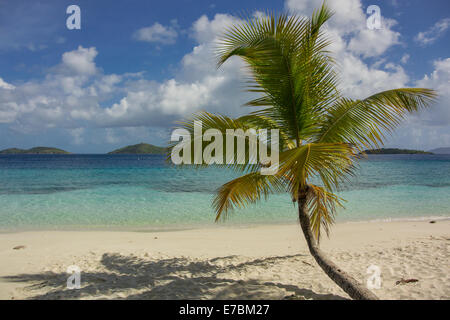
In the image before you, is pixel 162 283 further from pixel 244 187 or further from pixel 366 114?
pixel 366 114

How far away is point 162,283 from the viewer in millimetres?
4754

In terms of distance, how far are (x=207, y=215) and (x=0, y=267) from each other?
768 cm

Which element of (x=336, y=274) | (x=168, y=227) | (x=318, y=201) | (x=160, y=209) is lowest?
(x=168, y=227)

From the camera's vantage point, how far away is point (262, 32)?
412 centimetres

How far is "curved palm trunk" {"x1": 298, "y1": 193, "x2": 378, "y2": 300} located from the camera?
3.39m

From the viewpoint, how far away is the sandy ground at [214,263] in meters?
4.34

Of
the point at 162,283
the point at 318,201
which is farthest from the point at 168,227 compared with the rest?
the point at 318,201

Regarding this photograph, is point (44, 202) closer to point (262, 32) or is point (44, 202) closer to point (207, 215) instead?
point (207, 215)

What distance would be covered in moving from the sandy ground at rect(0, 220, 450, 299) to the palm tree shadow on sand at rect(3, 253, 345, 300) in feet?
0.05

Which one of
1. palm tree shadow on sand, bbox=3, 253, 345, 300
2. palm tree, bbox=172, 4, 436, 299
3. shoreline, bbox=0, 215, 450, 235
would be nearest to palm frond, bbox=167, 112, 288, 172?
palm tree, bbox=172, 4, 436, 299

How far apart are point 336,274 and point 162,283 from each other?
9.40ft

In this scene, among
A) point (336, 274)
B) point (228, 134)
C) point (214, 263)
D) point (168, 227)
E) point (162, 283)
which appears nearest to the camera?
point (336, 274)

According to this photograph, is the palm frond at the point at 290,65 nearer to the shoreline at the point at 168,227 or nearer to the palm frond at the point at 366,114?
the palm frond at the point at 366,114
